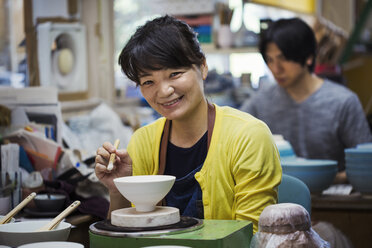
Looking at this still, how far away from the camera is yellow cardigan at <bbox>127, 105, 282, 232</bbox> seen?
192 centimetres

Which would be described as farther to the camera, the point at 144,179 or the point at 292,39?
the point at 292,39

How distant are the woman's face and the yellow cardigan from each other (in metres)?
0.13

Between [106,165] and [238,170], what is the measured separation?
1.45 ft

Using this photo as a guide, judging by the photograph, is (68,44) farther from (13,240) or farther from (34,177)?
(13,240)

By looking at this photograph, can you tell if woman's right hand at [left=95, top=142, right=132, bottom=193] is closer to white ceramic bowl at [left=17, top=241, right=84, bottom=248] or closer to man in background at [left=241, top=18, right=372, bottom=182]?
white ceramic bowl at [left=17, top=241, right=84, bottom=248]

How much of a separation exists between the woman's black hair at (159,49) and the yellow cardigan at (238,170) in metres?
0.28

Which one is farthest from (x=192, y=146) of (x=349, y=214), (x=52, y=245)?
(x=349, y=214)

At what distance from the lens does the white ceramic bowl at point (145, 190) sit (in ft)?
4.96

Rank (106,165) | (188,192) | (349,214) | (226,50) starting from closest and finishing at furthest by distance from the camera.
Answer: (106,165)
(188,192)
(349,214)
(226,50)

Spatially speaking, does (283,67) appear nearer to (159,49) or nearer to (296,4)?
(296,4)

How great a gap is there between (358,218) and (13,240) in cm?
188

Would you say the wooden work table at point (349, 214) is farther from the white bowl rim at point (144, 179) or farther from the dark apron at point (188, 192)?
the white bowl rim at point (144, 179)

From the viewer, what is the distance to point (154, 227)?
147cm

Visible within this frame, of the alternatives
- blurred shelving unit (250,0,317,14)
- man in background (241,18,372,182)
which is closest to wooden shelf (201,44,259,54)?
blurred shelving unit (250,0,317,14)
